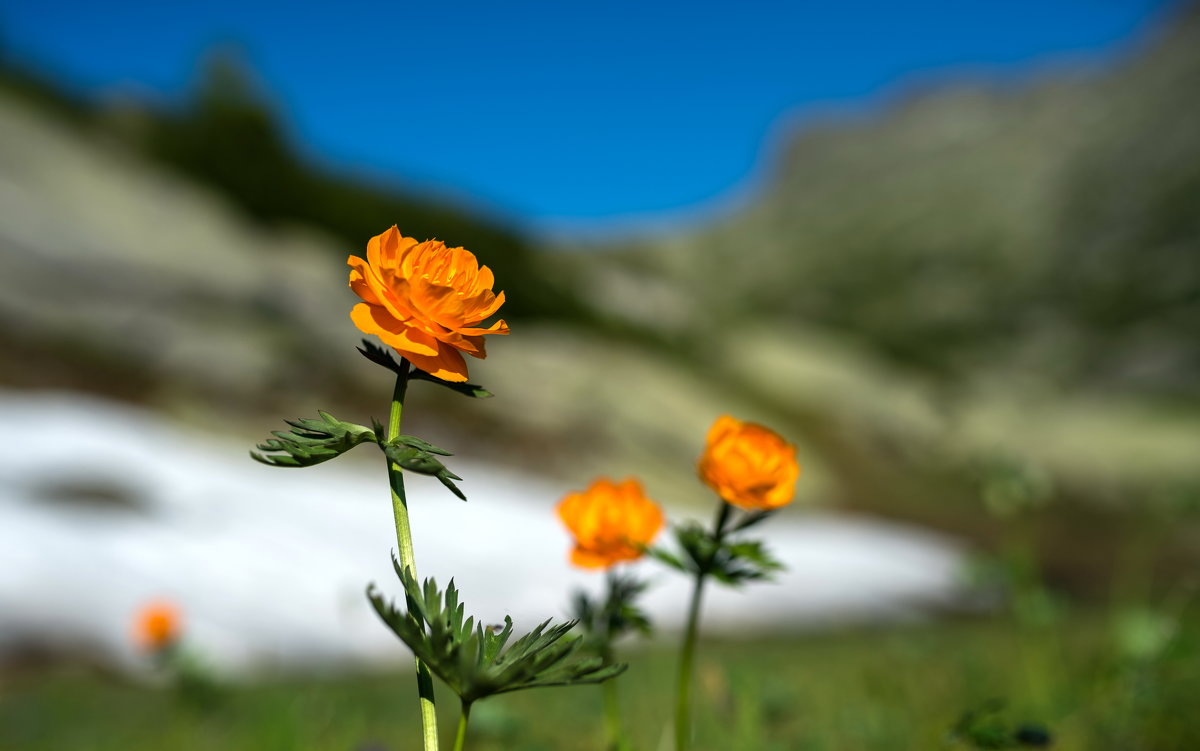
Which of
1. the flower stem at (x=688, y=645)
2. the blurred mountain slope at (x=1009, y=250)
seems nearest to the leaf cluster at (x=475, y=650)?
the flower stem at (x=688, y=645)

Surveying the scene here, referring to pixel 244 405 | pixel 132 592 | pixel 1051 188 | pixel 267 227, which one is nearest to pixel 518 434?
pixel 244 405

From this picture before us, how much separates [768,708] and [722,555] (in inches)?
46.0

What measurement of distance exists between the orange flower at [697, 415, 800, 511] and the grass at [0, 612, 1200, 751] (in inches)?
17.3

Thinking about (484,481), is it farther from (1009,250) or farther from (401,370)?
(1009,250)

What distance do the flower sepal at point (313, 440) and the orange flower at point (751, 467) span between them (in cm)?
43

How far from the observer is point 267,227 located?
58.5 feet

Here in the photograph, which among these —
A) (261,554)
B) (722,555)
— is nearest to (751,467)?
(722,555)

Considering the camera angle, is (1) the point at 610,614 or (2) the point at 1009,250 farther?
(2) the point at 1009,250

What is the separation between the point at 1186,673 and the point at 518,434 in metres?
13.4

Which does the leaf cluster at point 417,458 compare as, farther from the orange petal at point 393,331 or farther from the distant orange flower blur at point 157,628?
the distant orange flower blur at point 157,628

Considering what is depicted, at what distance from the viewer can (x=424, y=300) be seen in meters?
0.74

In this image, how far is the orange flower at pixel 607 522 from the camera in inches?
46.6

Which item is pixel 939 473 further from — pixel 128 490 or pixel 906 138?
pixel 906 138

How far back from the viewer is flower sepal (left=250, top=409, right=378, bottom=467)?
72 centimetres
